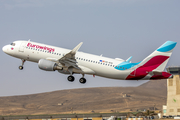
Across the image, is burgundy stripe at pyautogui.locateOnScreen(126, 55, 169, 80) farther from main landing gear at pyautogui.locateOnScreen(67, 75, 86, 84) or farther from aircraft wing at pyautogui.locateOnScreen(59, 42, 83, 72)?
aircraft wing at pyautogui.locateOnScreen(59, 42, 83, 72)

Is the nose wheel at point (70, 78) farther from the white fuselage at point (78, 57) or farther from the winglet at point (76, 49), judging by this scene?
the winglet at point (76, 49)

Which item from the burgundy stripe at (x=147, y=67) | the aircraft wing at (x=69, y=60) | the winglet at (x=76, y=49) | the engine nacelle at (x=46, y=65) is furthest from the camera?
the engine nacelle at (x=46, y=65)

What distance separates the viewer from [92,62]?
5859 cm

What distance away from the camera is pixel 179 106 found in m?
151

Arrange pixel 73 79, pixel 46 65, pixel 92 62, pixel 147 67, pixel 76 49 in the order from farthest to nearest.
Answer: pixel 73 79, pixel 92 62, pixel 46 65, pixel 147 67, pixel 76 49

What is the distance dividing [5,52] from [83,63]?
58.2ft

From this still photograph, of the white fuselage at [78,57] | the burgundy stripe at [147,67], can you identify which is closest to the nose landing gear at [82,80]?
the white fuselage at [78,57]

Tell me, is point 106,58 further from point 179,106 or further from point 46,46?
point 179,106

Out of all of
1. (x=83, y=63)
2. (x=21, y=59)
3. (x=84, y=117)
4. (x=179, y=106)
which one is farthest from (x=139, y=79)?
(x=179, y=106)

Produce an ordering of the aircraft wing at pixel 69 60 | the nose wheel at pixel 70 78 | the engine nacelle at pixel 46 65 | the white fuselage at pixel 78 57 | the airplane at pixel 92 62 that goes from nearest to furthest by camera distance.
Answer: the airplane at pixel 92 62
the aircraft wing at pixel 69 60
the white fuselage at pixel 78 57
the engine nacelle at pixel 46 65
the nose wheel at pixel 70 78

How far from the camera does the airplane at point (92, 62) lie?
2232 inches

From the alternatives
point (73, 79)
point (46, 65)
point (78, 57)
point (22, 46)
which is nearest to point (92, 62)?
point (78, 57)

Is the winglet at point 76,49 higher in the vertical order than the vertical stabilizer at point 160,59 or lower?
higher

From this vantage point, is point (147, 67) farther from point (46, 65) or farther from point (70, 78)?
point (46, 65)
